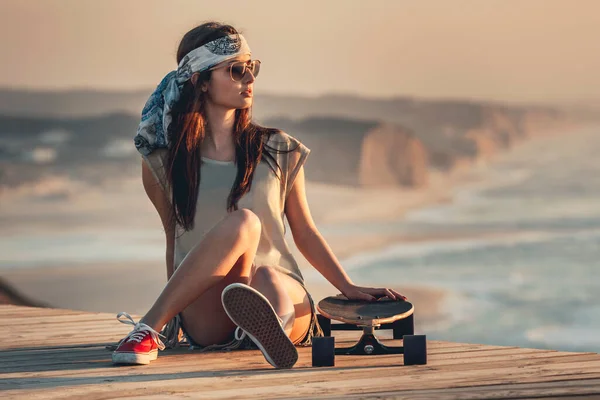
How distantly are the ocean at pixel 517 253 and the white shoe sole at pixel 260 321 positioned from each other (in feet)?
26.6

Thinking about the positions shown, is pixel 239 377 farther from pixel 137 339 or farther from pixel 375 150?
pixel 375 150

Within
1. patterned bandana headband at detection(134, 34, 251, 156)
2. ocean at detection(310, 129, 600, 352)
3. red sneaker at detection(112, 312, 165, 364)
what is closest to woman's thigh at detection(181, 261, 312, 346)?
red sneaker at detection(112, 312, 165, 364)

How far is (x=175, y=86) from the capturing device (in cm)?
356

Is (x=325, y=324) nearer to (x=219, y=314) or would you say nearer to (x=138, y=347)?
(x=219, y=314)

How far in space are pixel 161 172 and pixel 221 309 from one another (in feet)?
1.58

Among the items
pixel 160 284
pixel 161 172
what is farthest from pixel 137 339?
pixel 160 284

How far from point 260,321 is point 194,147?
68 centimetres

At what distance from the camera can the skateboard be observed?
318cm

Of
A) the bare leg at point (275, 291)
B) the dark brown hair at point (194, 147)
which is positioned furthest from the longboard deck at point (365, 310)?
the dark brown hair at point (194, 147)

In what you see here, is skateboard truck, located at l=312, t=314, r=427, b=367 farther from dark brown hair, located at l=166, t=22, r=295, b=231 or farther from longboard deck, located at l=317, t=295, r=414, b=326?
dark brown hair, located at l=166, t=22, r=295, b=231

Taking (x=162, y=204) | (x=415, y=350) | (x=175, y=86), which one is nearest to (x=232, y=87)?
(x=175, y=86)

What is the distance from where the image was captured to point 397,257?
528 inches

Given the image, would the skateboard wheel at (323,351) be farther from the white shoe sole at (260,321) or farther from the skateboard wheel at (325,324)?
the skateboard wheel at (325,324)

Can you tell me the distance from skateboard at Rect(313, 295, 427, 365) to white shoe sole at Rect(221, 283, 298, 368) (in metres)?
0.10
